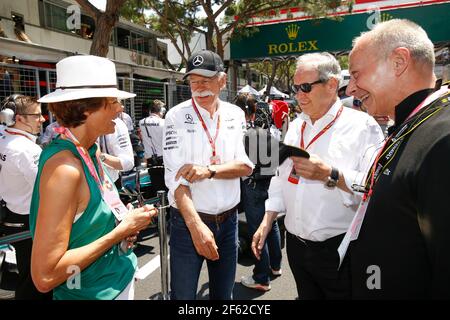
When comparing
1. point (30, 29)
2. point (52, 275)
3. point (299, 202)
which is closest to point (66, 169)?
point (52, 275)

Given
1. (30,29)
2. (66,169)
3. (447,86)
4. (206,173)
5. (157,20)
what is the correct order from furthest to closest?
(157,20)
(30,29)
(206,173)
(66,169)
(447,86)

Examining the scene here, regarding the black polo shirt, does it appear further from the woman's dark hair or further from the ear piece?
the ear piece

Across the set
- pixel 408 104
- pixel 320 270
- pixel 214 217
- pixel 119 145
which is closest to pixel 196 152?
pixel 214 217

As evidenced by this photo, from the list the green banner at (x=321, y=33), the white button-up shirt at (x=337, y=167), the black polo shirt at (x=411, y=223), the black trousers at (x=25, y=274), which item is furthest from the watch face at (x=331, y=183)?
the green banner at (x=321, y=33)

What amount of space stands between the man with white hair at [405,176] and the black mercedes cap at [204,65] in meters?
0.95

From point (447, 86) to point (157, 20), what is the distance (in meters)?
20.3

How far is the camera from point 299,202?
2211mm

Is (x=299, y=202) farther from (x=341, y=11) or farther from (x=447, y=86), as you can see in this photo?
(x=341, y=11)

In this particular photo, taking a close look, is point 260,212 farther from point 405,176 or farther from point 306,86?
point 405,176

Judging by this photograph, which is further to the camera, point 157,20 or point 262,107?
point 157,20

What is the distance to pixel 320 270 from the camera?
213 cm

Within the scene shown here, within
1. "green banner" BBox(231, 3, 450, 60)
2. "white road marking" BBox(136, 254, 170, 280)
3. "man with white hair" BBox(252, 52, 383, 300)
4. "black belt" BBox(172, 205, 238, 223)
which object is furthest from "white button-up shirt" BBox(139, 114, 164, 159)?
"green banner" BBox(231, 3, 450, 60)

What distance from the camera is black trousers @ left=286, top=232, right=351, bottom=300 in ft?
6.82

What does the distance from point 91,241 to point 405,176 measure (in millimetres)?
1344
